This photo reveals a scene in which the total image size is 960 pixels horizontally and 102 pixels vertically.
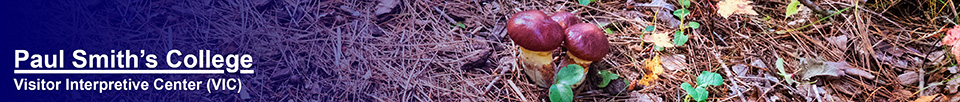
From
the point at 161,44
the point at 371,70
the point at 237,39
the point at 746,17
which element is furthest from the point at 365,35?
the point at 746,17

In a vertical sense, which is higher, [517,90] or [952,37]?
[952,37]

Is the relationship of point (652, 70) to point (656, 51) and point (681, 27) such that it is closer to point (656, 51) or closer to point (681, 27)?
point (656, 51)

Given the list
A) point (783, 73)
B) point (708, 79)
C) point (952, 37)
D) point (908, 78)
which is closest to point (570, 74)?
point (708, 79)

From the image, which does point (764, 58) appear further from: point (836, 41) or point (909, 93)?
point (909, 93)

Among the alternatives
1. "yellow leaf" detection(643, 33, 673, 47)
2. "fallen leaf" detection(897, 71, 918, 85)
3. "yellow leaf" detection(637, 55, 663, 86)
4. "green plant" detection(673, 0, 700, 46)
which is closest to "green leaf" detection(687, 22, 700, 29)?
"green plant" detection(673, 0, 700, 46)

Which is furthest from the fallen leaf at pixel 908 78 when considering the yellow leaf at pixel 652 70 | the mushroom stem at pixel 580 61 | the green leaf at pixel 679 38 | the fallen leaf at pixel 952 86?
the mushroom stem at pixel 580 61
